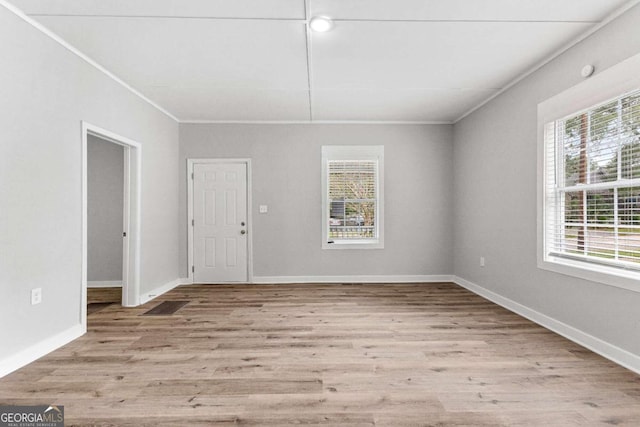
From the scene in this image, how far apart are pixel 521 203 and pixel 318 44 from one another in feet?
8.98

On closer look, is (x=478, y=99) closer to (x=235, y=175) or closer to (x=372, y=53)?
(x=372, y=53)

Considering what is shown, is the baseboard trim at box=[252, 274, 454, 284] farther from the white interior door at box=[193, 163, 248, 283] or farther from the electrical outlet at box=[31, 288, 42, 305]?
the electrical outlet at box=[31, 288, 42, 305]

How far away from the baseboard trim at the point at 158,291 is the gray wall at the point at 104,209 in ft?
3.13

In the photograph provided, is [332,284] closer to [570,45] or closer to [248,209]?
[248,209]

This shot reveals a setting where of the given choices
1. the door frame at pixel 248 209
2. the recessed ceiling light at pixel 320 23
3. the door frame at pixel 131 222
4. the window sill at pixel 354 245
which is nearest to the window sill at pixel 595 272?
the window sill at pixel 354 245

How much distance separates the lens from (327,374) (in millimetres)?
2301

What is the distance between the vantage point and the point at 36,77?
2574 mm

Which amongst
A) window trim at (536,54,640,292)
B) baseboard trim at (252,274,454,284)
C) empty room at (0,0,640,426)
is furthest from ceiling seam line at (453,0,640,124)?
baseboard trim at (252,274,454,284)

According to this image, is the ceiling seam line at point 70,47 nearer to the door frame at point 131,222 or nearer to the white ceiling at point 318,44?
the white ceiling at point 318,44

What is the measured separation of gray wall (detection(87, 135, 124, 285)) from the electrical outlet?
276 cm

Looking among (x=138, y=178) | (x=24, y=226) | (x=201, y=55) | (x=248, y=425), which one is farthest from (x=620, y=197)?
(x=138, y=178)

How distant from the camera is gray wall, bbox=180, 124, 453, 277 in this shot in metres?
5.27

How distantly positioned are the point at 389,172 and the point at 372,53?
2.51m

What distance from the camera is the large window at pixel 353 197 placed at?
17.5 ft
